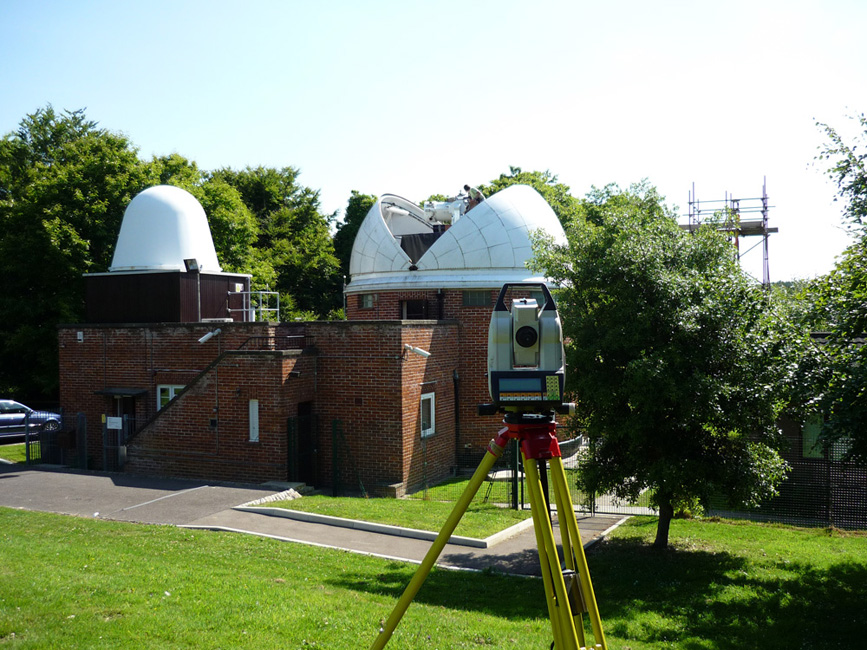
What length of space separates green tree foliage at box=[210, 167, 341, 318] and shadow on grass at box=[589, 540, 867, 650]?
32.3m

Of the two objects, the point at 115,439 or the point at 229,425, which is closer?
the point at 229,425

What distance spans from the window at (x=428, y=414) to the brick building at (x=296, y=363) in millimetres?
54

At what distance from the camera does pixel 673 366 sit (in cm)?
1066

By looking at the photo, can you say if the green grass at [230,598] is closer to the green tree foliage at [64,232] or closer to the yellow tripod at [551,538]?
the yellow tripod at [551,538]

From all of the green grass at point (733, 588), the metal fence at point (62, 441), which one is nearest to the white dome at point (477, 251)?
the metal fence at point (62, 441)

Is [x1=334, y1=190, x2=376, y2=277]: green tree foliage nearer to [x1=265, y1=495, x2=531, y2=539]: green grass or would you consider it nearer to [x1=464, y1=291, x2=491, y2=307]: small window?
[x1=464, y1=291, x2=491, y2=307]: small window

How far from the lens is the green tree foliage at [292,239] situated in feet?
143

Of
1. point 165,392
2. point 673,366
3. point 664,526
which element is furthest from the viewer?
point 165,392

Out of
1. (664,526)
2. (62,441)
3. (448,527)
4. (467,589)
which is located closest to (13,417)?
(62,441)

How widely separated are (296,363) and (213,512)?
4.85 metres

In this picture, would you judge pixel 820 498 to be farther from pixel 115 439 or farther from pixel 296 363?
pixel 115 439

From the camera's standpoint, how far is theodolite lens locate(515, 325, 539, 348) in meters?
4.51

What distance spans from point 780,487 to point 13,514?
1487cm

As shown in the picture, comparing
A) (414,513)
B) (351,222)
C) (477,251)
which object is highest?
(351,222)
